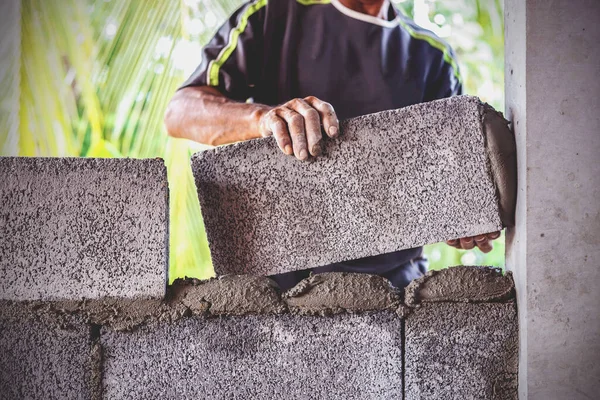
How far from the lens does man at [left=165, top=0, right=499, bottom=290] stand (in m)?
2.69

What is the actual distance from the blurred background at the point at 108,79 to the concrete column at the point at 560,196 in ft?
11.2

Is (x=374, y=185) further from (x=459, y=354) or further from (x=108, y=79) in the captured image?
(x=108, y=79)

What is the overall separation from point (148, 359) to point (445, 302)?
3.21 feet

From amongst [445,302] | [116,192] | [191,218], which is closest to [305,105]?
[116,192]

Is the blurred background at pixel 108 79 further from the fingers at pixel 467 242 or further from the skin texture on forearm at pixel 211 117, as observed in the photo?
the fingers at pixel 467 242

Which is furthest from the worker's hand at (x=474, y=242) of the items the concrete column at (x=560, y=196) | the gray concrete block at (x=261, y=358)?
the gray concrete block at (x=261, y=358)

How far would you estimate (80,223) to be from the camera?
179cm

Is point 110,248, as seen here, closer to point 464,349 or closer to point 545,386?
point 464,349

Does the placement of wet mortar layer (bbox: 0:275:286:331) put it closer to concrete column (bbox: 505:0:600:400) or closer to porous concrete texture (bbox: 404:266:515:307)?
porous concrete texture (bbox: 404:266:515:307)

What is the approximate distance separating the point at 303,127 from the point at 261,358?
755 millimetres

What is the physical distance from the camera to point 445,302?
183 centimetres

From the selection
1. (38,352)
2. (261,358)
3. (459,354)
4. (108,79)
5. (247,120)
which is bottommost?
(108,79)

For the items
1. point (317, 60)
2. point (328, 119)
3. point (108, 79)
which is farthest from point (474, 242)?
point (108, 79)

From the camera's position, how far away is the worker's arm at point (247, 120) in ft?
5.76
